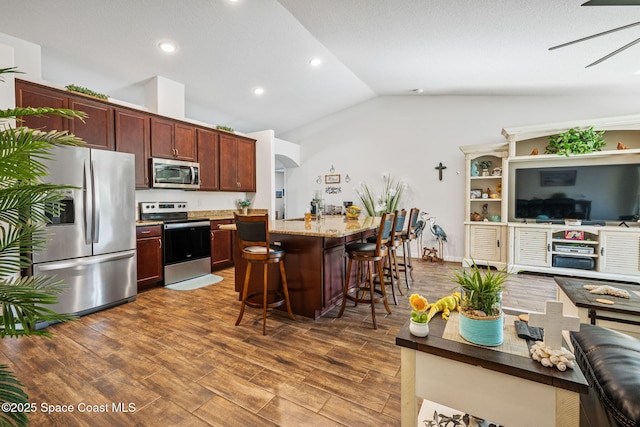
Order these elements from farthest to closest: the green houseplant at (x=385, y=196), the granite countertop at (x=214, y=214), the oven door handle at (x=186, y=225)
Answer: the green houseplant at (x=385, y=196) < the granite countertop at (x=214, y=214) < the oven door handle at (x=186, y=225)

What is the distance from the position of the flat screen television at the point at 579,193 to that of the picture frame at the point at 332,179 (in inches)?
136

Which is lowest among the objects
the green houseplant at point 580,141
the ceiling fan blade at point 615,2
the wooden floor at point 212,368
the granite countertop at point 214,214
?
the wooden floor at point 212,368

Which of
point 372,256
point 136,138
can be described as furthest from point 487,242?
point 136,138

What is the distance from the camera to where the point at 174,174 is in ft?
14.2

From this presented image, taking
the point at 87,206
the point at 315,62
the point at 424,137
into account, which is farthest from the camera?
the point at 424,137

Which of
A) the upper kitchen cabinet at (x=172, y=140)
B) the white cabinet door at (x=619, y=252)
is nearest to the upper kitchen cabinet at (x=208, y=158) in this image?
the upper kitchen cabinet at (x=172, y=140)

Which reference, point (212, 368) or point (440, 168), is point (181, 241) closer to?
point (212, 368)

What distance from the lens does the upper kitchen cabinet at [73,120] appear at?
298cm

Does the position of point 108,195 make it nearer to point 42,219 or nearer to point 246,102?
point 42,219

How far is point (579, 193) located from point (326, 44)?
4.30 m

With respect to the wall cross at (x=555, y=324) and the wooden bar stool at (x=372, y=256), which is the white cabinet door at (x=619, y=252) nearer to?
the wooden bar stool at (x=372, y=256)

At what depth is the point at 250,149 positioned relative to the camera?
574 centimetres

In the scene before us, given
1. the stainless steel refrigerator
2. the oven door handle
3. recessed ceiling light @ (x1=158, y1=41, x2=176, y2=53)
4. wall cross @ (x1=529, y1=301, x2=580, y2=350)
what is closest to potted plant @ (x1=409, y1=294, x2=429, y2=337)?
wall cross @ (x1=529, y1=301, x2=580, y2=350)

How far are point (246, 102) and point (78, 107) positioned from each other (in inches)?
102
